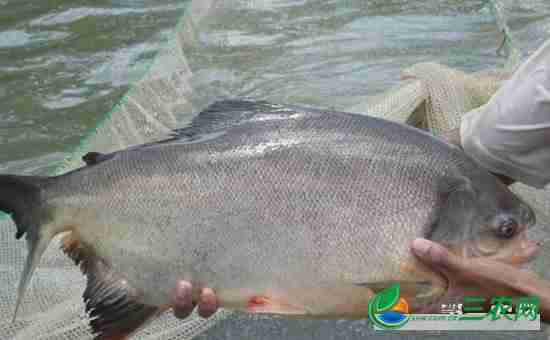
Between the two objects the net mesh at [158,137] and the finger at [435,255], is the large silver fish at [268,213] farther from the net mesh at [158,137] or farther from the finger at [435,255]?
the net mesh at [158,137]

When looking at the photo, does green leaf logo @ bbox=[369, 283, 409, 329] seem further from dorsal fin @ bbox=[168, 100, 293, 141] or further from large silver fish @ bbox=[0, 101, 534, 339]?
dorsal fin @ bbox=[168, 100, 293, 141]

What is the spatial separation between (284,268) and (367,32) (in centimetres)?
606

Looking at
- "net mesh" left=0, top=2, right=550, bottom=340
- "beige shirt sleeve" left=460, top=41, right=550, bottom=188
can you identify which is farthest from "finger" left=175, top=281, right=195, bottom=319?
"beige shirt sleeve" left=460, top=41, right=550, bottom=188

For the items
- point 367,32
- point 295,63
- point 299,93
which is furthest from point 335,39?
point 299,93

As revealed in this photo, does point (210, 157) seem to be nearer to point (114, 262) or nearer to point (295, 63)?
point (114, 262)

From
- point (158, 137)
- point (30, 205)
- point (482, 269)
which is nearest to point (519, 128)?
point (482, 269)

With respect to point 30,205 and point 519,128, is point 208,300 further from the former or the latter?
point 519,128

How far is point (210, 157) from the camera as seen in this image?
2135 millimetres

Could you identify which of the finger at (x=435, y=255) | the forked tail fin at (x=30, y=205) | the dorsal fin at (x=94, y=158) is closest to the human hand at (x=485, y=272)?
the finger at (x=435, y=255)

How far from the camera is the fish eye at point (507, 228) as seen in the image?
1.95 metres

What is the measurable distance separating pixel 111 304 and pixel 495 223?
49.5 inches

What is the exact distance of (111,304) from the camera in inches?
84.7

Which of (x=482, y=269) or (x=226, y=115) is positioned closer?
(x=482, y=269)

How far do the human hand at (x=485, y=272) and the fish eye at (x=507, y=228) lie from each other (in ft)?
0.29
